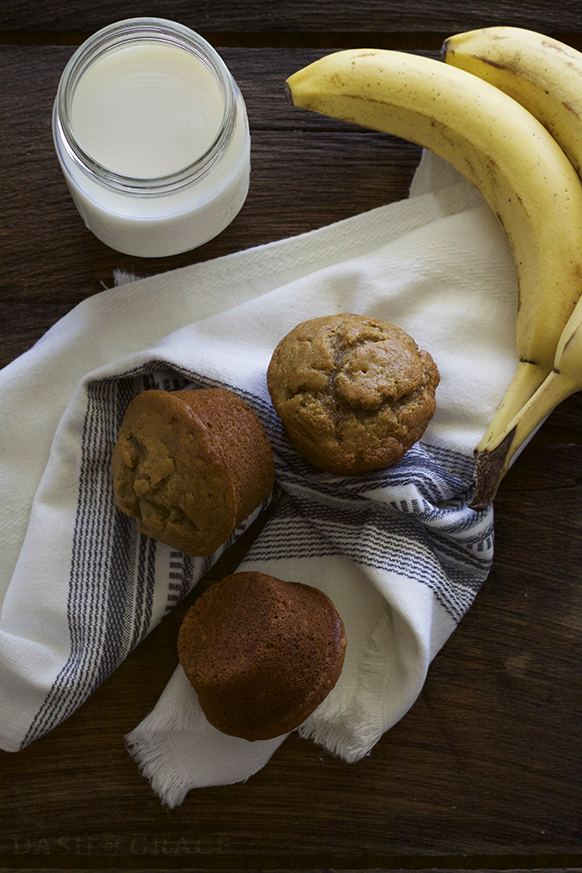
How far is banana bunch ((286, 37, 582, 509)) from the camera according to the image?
43.3 inches

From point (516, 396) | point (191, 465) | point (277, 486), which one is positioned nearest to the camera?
point (191, 465)

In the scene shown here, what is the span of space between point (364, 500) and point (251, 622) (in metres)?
0.30

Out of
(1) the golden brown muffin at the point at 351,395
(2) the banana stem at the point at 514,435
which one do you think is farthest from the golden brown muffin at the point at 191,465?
(2) the banana stem at the point at 514,435

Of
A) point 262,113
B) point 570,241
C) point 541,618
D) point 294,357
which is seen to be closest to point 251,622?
point 294,357

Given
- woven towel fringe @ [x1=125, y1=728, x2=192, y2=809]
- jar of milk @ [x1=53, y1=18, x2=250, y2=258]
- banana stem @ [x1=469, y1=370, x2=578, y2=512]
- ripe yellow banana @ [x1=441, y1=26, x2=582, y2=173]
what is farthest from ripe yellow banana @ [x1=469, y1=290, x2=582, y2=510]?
woven towel fringe @ [x1=125, y1=728, x2=192, y2=809]

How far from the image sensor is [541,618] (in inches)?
51.1

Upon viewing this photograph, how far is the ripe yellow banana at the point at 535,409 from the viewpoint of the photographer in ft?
3.47

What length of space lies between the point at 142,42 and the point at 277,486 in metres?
0.81

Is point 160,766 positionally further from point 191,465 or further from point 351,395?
point 351,395

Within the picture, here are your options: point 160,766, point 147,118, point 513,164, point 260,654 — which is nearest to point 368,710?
point 260,654

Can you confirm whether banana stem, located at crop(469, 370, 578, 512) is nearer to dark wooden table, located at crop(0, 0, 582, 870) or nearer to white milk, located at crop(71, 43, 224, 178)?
dark wooden table, located at crop(0, 0, 582, 870)

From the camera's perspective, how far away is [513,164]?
43.5 inches

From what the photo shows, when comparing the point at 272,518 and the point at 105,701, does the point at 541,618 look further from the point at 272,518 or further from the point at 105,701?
the point at 105,701

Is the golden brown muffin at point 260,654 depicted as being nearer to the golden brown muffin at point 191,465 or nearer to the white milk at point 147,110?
the golden brown muffin at point 191,465
